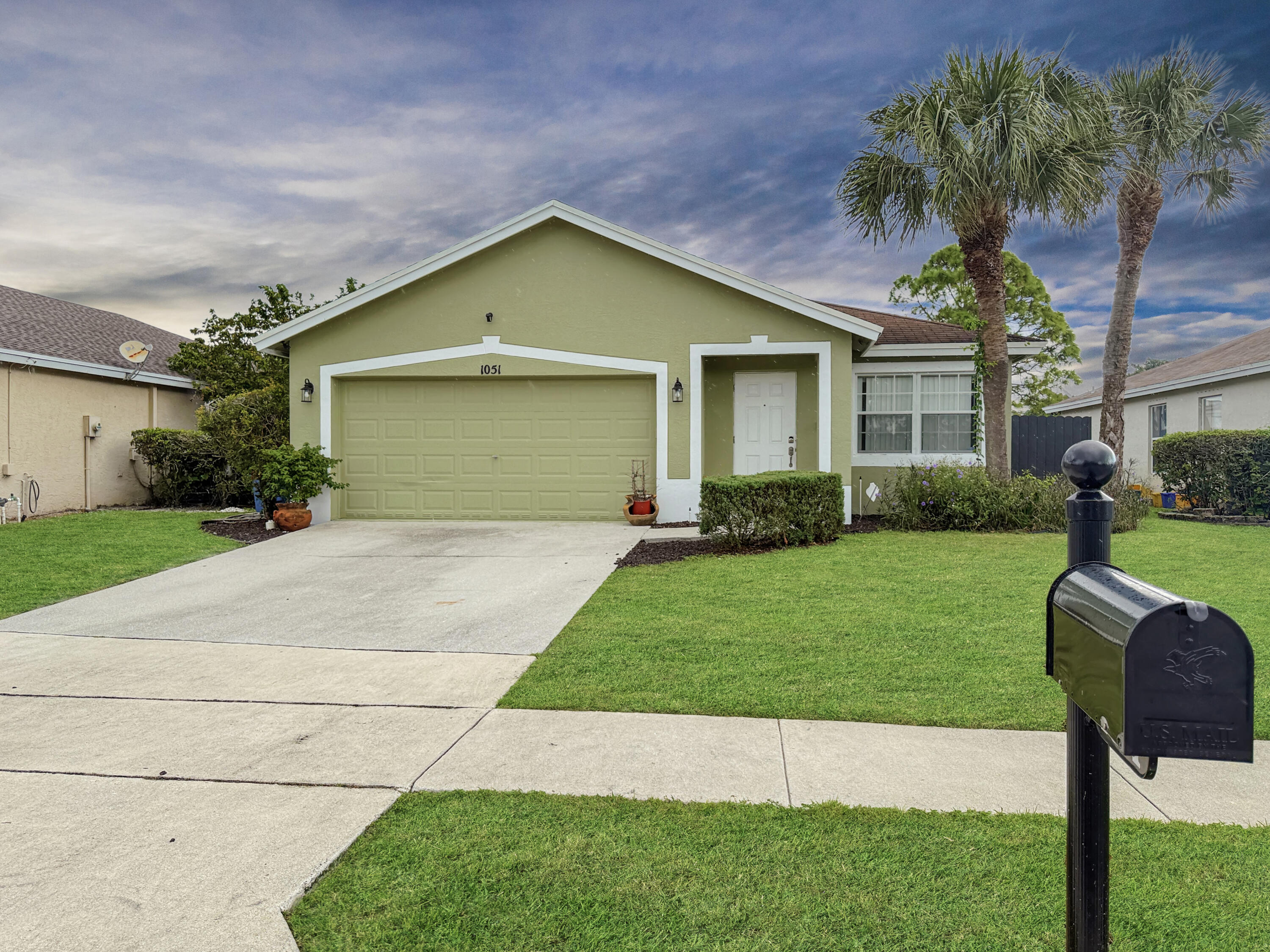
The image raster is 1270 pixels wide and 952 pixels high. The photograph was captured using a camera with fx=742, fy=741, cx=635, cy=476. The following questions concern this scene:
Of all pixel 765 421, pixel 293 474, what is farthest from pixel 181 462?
pixel 765 421

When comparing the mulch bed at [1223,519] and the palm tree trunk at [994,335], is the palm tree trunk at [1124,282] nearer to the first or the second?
the mulch bed at [1223,519]

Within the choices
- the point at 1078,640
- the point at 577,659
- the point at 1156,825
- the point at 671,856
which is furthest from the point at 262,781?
the point at 1156,825

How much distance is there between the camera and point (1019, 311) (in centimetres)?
2378

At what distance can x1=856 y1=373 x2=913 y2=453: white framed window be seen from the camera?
13.4 metres

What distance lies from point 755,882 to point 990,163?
41.1ft

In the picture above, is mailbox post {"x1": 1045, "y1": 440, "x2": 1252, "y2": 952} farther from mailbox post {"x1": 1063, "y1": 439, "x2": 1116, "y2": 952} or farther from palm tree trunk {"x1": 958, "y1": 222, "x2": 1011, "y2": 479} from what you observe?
palm tree trunk {"x1": 958, "y1": 222, "x2": 1011, "y2": 479}

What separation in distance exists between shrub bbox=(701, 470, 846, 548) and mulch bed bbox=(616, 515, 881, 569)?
17 cm

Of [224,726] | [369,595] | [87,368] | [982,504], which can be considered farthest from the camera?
[87,368]

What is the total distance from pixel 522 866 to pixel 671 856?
1.65 ft

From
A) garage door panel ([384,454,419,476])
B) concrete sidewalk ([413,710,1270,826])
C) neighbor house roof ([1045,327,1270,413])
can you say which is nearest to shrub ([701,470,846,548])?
concrete sidewalk ([413,710,1270,826])

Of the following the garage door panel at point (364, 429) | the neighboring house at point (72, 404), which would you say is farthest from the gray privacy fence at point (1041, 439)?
the neighboring house at point (72, 404)

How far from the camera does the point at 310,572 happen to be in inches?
334

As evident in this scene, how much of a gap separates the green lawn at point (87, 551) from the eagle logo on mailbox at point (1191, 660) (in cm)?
836

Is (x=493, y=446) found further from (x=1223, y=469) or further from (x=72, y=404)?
(x=1223, y=469)
